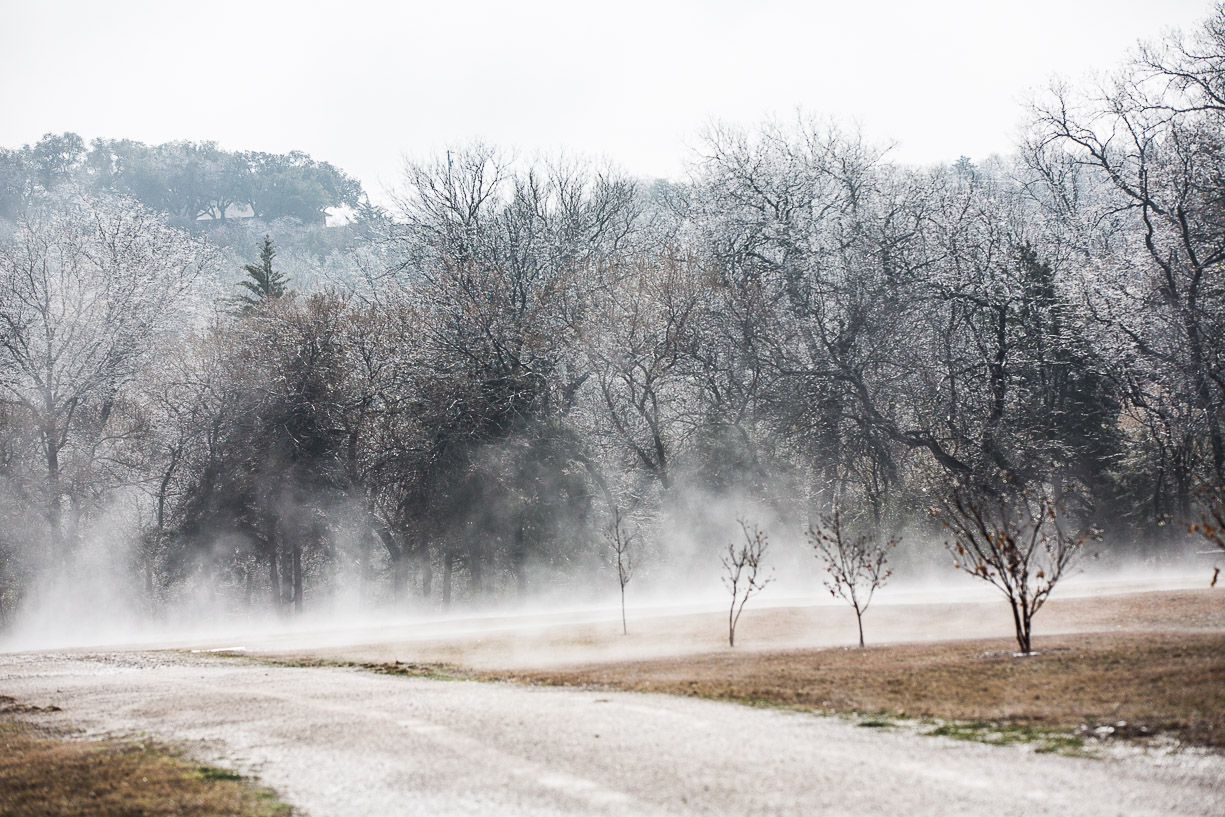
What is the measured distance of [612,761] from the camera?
359 inches

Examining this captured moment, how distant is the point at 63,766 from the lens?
9938mm

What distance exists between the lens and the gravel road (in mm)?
7383

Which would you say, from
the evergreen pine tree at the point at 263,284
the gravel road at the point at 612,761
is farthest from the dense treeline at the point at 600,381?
the gravel road at the point at 612,761

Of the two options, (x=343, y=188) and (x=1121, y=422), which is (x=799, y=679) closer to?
(x=1121, y=422)

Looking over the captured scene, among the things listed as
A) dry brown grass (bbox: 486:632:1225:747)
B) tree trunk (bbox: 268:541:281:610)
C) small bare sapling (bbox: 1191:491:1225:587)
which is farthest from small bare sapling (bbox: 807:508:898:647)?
tree trunk (bbox: 268:541:281:610)

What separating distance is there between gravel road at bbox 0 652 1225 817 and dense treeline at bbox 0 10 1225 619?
27.6 m

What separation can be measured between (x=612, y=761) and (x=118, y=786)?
392 centimetres

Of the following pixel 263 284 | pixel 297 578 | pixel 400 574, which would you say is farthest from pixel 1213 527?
pixel 263 284

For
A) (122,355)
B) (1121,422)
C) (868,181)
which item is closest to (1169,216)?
(1121,422)

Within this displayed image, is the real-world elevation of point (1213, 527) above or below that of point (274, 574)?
Result: below

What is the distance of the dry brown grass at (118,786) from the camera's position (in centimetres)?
812

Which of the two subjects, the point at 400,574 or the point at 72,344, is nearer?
the point at 72,344

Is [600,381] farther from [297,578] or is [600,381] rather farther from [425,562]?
[297,578]

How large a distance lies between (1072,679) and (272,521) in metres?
38.1
